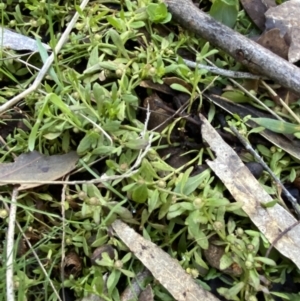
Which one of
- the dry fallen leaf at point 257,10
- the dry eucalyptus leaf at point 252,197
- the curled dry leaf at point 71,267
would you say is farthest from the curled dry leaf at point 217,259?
the dry fallen leaf at point 257,10

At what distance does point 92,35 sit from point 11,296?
0.77 metres

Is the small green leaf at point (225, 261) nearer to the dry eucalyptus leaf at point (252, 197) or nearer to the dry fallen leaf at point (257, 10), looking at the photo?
the dry eucalyptus leaf at point (252, 197)

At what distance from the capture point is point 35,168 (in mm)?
1458

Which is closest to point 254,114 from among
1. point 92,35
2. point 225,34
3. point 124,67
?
point 225,34

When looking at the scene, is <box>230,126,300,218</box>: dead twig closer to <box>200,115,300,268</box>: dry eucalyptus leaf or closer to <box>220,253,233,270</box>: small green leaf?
<box>200,115,300,268</box>: dry eucalyptus leaf

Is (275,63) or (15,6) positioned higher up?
(275,63)

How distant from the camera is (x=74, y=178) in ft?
4.81

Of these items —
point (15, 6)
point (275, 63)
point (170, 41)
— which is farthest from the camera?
point (15, 6)

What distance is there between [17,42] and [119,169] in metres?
0.57

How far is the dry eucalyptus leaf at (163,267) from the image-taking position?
1.32m

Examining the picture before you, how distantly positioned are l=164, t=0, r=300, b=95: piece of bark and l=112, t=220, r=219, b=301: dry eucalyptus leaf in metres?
0.59

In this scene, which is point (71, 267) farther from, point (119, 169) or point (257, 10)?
point (257, 10)

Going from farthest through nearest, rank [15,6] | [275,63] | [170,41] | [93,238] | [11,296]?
1. [15,6]
2. [170,41]
3. [275,63]
4. [93,238]
5. [11,296]

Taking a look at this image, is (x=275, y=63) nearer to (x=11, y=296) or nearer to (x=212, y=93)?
(x=212, y=93)
